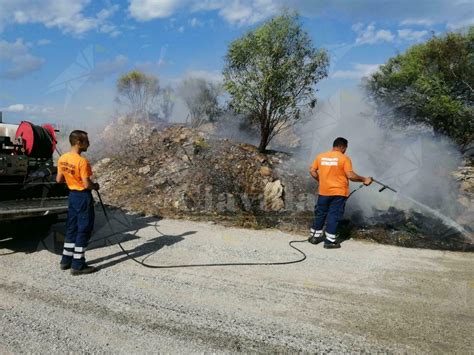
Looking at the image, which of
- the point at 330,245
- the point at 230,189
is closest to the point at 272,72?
the point at 230,189

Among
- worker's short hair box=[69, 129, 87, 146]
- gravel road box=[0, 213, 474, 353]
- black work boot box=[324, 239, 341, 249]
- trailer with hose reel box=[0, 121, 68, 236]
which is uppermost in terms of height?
worker's short hair box=[69, 129, 87, 146]

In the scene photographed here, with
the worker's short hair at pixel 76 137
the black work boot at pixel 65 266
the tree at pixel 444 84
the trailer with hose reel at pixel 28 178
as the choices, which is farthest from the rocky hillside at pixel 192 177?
the tree at pixel 444 84

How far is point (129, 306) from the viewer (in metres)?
3.93

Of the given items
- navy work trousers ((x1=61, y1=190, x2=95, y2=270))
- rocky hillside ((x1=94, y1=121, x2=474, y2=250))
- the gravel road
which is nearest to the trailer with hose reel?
the gravel road

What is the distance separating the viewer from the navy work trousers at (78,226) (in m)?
4.89

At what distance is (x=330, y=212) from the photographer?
646 cm

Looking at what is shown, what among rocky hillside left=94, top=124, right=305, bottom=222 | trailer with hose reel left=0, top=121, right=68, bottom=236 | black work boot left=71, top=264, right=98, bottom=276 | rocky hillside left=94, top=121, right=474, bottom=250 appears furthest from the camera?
rocky hillside left=94, top=124, right=305, bottom=222

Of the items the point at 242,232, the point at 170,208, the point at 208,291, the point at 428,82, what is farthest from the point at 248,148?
the point at 208,291

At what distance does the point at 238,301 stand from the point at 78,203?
2.38m

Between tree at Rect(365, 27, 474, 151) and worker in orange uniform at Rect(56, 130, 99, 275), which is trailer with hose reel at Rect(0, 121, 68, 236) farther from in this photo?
tree at Rect(365, 27, 474, 151)

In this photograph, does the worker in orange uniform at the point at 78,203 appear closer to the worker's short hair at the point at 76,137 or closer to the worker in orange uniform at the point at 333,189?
the worker's short hair at the point at 76,137

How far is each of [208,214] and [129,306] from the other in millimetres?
4800

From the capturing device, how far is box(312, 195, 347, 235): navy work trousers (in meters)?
6.34

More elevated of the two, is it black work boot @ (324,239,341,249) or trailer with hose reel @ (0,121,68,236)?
trailer with hose reel @ (0,121,68,236)
